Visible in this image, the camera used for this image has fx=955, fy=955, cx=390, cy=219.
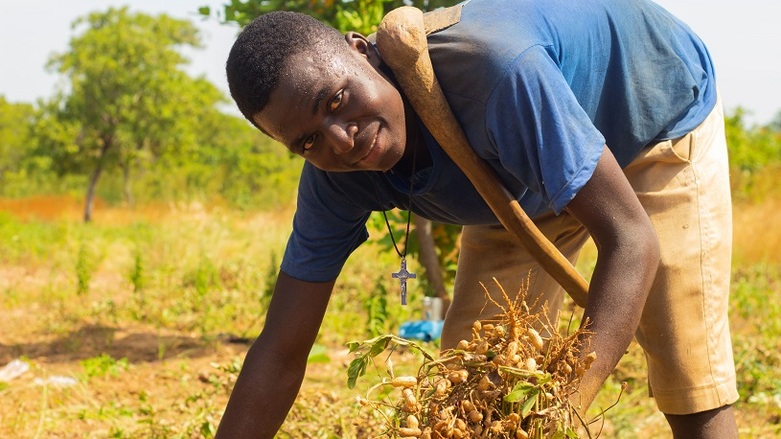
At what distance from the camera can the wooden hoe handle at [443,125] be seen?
2.05 m

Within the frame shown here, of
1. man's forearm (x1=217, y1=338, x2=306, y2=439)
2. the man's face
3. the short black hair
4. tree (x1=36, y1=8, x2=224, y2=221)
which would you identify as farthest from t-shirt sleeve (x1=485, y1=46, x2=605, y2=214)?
tree (x1=36, y1=8, x2=224, y2=221)

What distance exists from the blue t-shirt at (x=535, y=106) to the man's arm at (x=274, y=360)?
0.06 meters

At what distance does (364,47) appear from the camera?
2195 millimetres

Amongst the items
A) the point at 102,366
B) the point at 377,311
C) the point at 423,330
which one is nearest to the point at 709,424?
the point at 423,330

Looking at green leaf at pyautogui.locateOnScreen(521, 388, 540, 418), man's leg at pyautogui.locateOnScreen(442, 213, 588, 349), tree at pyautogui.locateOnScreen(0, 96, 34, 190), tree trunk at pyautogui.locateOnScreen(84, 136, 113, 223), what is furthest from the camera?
tree at pyautogui.locateOnScreen(0, 96, 34, 190)

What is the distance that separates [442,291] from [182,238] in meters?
3.68

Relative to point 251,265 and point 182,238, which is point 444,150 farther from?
point 182,238

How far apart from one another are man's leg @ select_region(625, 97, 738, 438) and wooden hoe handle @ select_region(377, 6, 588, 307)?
34cm

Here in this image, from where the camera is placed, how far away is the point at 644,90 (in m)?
2.25

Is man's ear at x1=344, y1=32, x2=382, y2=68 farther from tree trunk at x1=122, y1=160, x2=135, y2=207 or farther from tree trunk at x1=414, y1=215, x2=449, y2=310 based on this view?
tree trunk at x1=122, y1=160, x2=135, y2=207

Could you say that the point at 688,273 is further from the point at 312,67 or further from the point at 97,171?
the point at 97,171

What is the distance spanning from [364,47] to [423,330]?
9.77 feet

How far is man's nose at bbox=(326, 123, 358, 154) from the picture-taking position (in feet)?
6.71

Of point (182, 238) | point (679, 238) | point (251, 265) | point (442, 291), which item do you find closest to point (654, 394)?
point (679, 238)
